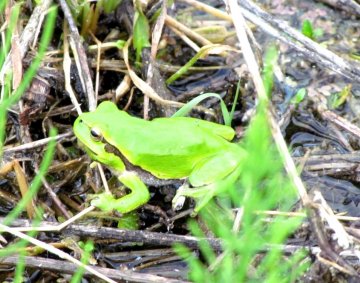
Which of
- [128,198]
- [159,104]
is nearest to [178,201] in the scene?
[128,198]

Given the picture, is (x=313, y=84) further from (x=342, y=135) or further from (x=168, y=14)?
(x=168, y=14)

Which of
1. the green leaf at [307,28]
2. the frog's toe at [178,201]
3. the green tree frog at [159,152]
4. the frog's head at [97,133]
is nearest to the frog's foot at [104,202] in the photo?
the green tree frog at [159,152]

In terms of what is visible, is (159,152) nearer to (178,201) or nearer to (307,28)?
(178,201)

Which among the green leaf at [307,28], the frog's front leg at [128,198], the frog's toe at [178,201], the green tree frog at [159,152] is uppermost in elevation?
the green leaf at [307,28]

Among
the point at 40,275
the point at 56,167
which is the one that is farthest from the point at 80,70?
the point at 40,275

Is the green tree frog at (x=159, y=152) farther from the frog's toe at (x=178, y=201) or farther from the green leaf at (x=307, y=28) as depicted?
the green leaf at (x=307, y=28)

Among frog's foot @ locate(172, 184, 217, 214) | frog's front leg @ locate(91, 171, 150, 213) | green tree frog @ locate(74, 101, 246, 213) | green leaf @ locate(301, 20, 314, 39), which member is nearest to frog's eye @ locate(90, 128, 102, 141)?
green tree frog @ locate(74, 101, 246, 213)
